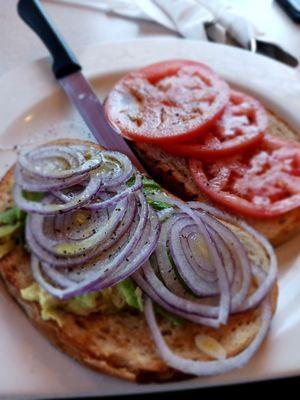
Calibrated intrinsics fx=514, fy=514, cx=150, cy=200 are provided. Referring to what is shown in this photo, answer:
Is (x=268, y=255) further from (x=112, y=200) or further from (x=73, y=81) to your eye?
(x=73, y=81)

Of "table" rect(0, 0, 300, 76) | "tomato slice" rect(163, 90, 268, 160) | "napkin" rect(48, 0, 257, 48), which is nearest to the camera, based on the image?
Result: "tomato slice" rect(163, 90, 268, 160)

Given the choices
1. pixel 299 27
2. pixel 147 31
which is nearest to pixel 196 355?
pixel 147 31

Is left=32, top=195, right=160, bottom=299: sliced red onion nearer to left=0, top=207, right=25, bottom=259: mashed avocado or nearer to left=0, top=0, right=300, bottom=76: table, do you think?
left=0, top=207, right=25, bottom=259: mashed avocado

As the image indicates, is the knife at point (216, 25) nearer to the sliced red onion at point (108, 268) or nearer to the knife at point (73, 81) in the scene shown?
the knife at point (73, 81)

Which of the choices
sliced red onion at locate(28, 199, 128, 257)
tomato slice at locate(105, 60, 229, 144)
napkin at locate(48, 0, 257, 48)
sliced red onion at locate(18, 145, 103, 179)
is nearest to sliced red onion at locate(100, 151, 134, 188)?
sliced red onion at locate(18, 145, 103, 179)

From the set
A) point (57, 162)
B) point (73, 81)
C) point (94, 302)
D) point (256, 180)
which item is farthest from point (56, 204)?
point (73, 81)

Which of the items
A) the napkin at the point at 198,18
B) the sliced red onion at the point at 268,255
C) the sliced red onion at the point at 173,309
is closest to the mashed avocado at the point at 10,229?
the sliced red onion at the point at 173,309
